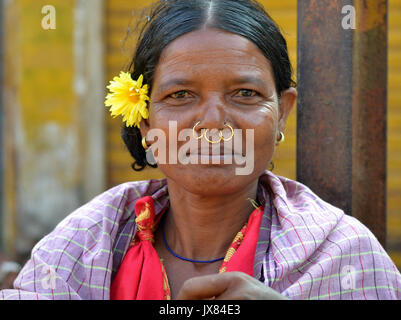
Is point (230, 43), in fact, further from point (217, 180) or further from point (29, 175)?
point (29, 175)

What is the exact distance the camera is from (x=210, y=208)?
2404 millimetres

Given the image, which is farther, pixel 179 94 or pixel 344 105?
pixel 344 105

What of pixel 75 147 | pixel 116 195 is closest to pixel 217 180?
pixel 116 195

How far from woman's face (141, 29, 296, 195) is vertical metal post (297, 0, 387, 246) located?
0.96 feet

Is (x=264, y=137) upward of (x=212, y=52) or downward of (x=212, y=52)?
downward

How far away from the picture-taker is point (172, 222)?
263cm

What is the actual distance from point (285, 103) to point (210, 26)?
0.51 meters

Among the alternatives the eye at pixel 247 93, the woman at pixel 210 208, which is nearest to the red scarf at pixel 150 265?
the woman at pixel 210 208

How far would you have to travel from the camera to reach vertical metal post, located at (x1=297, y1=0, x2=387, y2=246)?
247cm

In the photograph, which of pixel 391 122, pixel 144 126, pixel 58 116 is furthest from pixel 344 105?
pixel 58 116

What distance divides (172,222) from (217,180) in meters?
0.54

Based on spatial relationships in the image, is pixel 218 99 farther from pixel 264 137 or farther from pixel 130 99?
pixel 130 99
